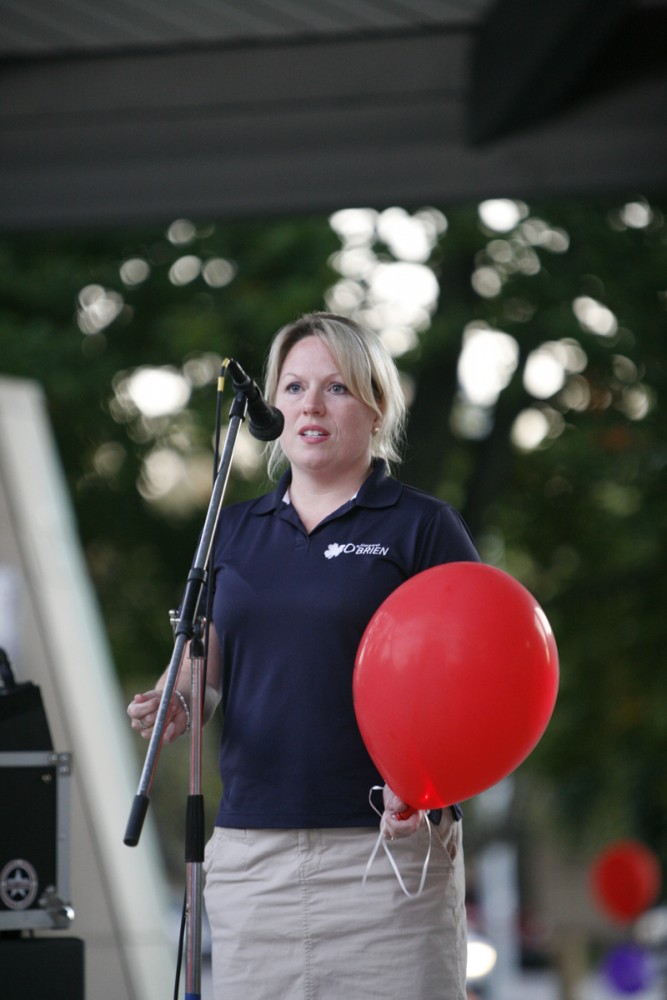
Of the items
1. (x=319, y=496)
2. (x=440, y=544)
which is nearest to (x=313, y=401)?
(x=319, y=496)

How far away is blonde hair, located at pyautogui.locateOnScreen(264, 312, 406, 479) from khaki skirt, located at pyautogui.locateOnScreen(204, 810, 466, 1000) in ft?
2.22

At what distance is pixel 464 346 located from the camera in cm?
829

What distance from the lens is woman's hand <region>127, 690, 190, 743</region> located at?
2.14 meters

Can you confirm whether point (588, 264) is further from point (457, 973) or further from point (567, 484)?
point (457, 973)

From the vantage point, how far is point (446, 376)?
8.31 m

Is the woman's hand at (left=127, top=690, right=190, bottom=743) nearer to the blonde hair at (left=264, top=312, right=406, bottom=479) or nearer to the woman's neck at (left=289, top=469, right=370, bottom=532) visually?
the woman's neck at (left=289, top=469, right=370, bottom=532)

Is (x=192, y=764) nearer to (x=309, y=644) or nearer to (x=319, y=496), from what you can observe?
(x=309, y=644)

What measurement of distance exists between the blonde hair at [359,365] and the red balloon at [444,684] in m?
0.35

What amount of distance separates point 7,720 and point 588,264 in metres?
5.88

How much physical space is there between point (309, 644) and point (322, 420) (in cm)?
37

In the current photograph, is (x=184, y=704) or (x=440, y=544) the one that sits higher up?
(x=440, y=544)

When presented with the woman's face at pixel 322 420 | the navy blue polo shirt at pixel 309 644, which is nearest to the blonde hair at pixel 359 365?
the woman's face at pixel 322 420

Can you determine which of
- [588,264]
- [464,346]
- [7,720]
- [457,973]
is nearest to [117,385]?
[464,346]

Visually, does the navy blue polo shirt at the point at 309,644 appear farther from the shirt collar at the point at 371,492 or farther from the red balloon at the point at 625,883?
the red balloon at the point at 625,883
